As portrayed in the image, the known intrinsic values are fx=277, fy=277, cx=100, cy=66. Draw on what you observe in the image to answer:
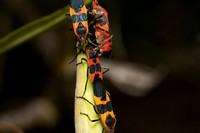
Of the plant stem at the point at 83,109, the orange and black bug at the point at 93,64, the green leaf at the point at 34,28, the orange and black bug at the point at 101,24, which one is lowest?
the plant stem at the point at 83,109

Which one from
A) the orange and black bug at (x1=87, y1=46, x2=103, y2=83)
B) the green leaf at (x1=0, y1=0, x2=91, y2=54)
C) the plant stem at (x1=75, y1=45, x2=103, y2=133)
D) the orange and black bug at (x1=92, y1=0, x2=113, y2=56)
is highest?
the orange and black bug at (x1=92, y1=0, x2=113, y2=56)

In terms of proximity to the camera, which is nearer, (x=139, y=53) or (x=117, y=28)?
(x=117, y=28)

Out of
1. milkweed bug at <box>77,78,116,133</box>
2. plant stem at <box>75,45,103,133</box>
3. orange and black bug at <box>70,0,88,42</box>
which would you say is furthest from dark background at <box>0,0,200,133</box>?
plant stem at <box>75,45,103,133</box>

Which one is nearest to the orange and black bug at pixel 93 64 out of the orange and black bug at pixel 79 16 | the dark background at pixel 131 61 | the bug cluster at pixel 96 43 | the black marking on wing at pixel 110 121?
the bug cluster at pixel 96 43

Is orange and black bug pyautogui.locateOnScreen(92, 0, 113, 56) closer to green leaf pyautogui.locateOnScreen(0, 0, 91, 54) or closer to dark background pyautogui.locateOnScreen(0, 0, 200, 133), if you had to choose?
green leaf pyautogui.locateOnScreen(0, 0, 91, 54)

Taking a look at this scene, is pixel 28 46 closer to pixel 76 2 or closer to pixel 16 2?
pixel 16 2

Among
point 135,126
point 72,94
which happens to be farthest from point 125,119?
point 72,94

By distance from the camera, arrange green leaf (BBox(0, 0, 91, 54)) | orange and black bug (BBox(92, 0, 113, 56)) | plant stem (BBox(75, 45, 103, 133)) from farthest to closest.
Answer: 1. orange and black bug (BBox(92, 0, 113, 56))
2. green leaf (BBox(0, 0, 91, 54))
3. plant stem (BBox(75, 45, 103, 133))

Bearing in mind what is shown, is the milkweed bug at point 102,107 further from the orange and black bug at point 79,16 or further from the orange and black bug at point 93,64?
the orange and black bug at point 79,16
